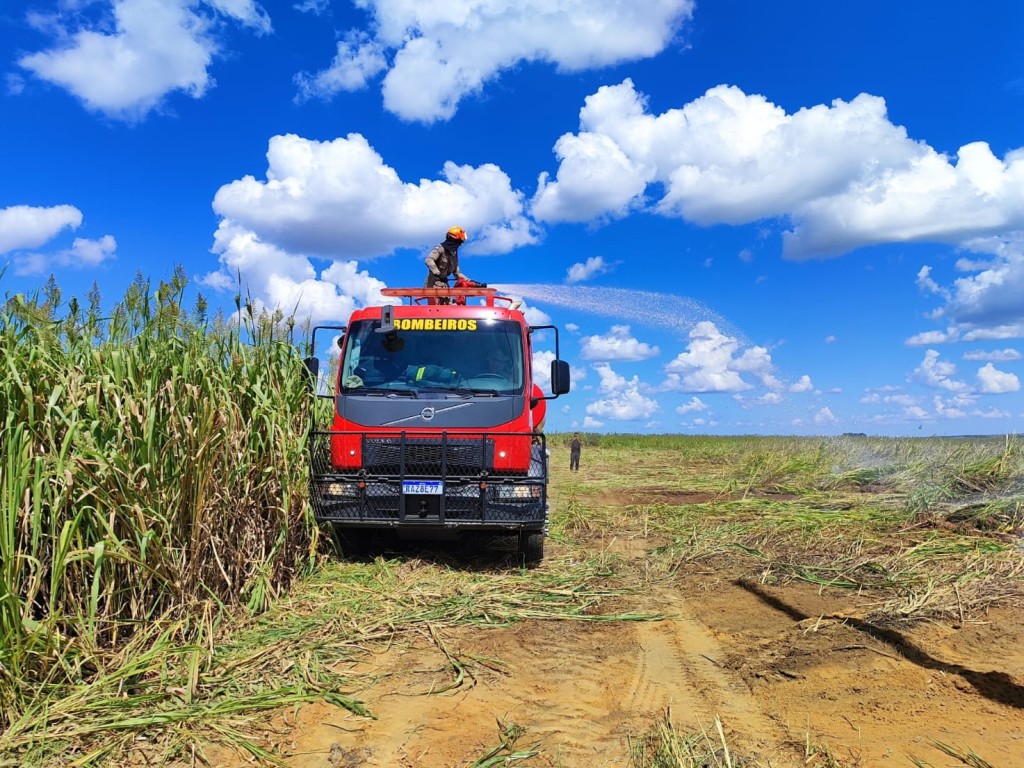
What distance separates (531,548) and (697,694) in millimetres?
3152

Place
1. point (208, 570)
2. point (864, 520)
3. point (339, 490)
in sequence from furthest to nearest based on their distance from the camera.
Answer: point (864, 520), point (339, 490), point (208, 570)

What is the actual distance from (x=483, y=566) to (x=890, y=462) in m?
11.2

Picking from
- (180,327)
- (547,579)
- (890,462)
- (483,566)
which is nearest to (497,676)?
(547,579)

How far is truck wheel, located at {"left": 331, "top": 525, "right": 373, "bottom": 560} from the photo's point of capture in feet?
22.4

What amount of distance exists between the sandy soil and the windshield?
272 cm

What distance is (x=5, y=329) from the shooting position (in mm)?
4184

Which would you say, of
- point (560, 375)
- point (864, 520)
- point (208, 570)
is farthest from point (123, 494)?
point (864, 520)

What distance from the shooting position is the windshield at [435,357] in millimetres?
6980

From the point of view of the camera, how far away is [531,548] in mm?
6902

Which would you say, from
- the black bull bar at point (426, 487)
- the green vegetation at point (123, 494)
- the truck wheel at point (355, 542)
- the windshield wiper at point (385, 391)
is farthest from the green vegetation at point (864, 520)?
the green vegetation at point (123, 494)

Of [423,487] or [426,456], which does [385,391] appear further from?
[423,487]

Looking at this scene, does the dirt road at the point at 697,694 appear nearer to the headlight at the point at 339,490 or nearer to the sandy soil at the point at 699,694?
the sandy soil at the point at 699,694

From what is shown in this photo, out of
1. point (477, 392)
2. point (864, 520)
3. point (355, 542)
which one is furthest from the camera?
point (864, 520)

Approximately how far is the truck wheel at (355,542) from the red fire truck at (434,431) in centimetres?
2
